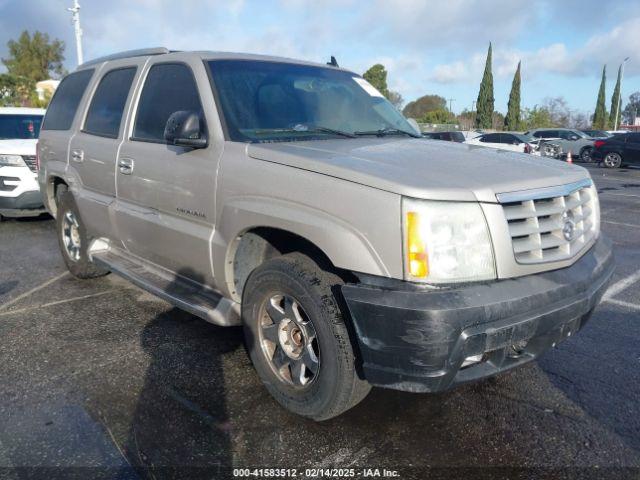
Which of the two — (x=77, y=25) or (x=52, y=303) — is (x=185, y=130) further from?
(x=77, y=25)

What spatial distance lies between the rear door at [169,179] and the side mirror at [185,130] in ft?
0.29

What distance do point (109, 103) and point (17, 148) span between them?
4.29 metres

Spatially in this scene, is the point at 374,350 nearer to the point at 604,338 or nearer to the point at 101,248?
the point at 604,338

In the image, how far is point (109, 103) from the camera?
453cm

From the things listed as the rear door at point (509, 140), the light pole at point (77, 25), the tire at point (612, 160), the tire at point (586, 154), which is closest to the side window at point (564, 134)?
the tire at point (586, 154)

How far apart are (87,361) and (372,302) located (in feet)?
7.28

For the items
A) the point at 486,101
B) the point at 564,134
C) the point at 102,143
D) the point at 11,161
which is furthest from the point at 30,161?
the point at 486,101

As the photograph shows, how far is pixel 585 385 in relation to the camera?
329 centimetres

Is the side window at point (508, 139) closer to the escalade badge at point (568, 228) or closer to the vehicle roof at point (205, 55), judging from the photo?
the vehicle roof at point (205, 55)

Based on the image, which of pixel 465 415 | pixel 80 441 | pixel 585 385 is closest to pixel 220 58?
pixel 80 441

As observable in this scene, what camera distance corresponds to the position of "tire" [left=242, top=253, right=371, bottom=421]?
8.59 ft

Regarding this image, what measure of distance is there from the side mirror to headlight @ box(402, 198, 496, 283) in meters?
1.45

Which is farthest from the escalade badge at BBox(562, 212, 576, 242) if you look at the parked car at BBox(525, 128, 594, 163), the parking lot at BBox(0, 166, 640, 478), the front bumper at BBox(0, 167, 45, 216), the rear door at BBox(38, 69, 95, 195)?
the parked car at BBox(525, 128, 594, 163)

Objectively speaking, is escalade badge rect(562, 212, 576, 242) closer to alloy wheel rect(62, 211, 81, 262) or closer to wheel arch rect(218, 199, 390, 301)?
wheel arch rect(218, 199, 390, 301)
